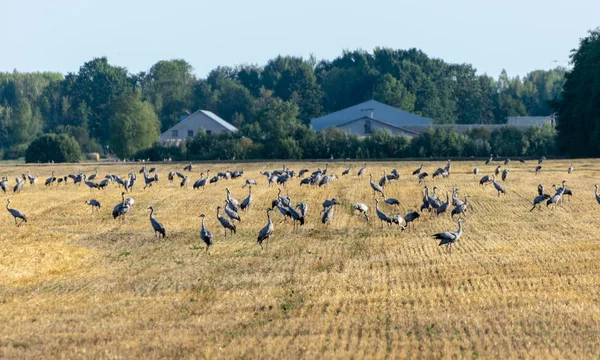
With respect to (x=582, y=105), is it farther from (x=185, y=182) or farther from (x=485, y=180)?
(x=185, y=182)

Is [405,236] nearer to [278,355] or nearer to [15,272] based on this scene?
[15,272]

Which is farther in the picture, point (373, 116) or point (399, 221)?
point (373, 116)

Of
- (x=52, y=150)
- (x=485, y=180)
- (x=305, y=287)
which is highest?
(x=52, y=150)

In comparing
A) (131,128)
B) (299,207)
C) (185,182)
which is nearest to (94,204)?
(299,207)

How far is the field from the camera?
58.4 ft

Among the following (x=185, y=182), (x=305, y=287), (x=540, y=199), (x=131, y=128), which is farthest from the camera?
(x=131, y=128)

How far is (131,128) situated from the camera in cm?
11762

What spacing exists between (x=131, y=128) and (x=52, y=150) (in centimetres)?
1134

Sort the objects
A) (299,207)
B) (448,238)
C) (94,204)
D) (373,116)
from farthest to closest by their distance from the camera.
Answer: (373,116) < (94,204) < (299,207) < (448,238)

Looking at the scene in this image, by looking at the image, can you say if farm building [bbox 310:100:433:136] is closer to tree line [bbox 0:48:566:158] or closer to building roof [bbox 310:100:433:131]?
building roof [bbox 310:100:433:131]

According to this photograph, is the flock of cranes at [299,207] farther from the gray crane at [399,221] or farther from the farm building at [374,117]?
the farm building at [374,117]

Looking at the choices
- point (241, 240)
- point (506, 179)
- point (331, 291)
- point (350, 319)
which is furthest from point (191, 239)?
point (506, 179)

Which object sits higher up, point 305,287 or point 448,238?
point 448,238

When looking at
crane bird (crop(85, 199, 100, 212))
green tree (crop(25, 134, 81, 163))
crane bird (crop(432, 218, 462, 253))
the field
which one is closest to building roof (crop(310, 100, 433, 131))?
green tree (crop(25, 134, 81, 163))
